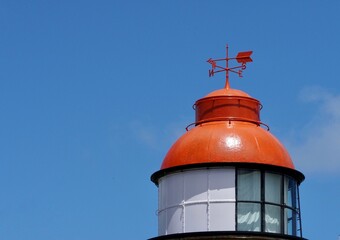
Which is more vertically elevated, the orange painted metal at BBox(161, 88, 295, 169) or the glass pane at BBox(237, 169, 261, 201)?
the orange painted metal at BBox(161, 88, 295, 169)

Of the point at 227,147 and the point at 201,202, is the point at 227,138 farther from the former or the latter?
the point at 201,202

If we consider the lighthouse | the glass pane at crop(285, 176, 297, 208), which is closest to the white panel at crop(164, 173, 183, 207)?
the lighthouse

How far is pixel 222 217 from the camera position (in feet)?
98.5

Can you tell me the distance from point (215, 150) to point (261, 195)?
184cm

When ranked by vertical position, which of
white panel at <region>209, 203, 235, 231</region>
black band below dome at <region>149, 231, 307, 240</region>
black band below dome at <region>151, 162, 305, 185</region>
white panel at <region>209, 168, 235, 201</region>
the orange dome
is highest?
the orange dome

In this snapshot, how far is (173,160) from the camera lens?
31.4 m

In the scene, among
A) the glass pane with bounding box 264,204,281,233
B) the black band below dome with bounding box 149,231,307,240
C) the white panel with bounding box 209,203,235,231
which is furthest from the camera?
the glass pane with bounding box 264,204,281,233

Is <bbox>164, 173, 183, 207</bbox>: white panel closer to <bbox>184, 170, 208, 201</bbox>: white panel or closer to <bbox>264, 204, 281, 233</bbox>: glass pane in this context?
<bbox>184, 170, 208, 201</bbox>: white panel

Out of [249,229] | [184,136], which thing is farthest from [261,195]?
[184,136]

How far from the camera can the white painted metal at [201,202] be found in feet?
98.6

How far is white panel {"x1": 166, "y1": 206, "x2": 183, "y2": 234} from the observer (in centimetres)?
3058

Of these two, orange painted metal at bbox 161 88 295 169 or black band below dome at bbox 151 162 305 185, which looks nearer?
black band below dome at bbox 151 162 305 185

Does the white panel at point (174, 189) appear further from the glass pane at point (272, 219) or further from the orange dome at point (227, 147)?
the glass pane at point (272, 219)

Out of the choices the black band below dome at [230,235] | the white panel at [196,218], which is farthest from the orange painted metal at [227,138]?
the black band below dome at [230,235]
